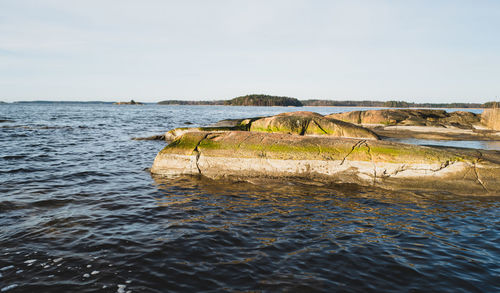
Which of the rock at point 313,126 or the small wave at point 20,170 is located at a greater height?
the rock at point 313,126

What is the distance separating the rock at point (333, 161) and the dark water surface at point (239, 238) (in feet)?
1.91

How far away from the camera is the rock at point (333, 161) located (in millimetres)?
8844

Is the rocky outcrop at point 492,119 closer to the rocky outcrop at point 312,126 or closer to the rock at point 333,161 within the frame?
the rocky outcrop at point 312,126

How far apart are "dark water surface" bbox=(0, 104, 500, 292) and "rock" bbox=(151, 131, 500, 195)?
58 cm

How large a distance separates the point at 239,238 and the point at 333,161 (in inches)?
207

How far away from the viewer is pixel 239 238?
5926mm

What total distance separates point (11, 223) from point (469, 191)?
12705mm

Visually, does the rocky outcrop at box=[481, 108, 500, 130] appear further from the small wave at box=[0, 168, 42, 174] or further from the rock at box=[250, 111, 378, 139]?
the small wave at box=[0, 168, 42, 174]

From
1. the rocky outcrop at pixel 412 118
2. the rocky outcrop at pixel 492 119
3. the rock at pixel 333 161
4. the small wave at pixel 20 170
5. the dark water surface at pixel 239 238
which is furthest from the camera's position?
the rocky outcrop at pixel 412 118

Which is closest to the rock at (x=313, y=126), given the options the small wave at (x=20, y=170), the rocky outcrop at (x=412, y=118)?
the small wave at (x=20, y=170)

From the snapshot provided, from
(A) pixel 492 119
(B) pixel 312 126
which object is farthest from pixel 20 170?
(A) pixel 492 119

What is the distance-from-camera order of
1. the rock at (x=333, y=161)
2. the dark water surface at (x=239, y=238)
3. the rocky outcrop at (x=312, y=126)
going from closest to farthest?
→ the dark water surface at (x=239, y=238), the rock at (x=333, y=161), the rocky outcrop at (x=312, y=126)

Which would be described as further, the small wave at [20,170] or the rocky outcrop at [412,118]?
the rocky outcrop at [412,118]

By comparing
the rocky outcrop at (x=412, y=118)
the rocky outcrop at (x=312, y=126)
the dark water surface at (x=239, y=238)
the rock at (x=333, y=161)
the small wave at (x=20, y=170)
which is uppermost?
the rocky outcrop at (x=412, y=118)
